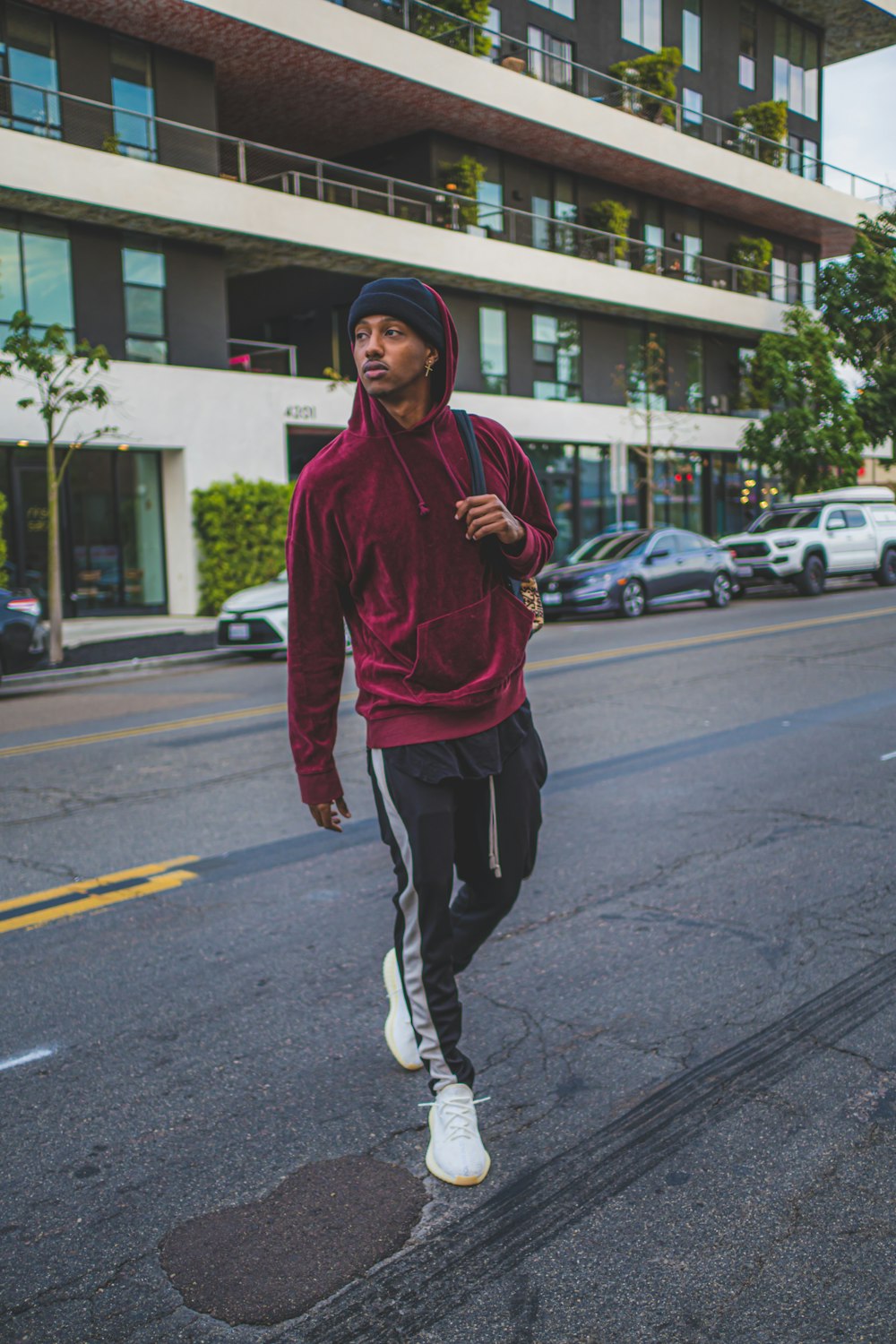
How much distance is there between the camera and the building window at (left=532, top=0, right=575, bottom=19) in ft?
102

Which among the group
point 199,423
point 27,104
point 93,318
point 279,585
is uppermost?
point 27,104

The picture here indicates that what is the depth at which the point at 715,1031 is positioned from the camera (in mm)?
3836

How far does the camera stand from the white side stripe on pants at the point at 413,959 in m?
3.08

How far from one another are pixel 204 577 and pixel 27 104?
8448 mm

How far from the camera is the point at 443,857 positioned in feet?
10.0

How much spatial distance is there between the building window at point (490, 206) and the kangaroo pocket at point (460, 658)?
26.6 meters

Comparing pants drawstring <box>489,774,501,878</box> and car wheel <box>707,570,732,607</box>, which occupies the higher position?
pants drawstring <box>489,774,501,878</box>

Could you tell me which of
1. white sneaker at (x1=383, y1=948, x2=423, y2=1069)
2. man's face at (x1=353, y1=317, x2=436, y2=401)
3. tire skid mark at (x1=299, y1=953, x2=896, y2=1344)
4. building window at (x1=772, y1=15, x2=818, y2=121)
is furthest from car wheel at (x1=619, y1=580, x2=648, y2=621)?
building window at (x1=772, y1=15, x2=818, y2=121)

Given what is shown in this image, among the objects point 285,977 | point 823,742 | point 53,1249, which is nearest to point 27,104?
point 823,742

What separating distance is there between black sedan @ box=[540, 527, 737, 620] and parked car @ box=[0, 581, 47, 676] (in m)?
8.97

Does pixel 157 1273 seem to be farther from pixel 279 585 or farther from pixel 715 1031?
pixel 279 585

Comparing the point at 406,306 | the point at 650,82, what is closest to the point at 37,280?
the point at 650,82

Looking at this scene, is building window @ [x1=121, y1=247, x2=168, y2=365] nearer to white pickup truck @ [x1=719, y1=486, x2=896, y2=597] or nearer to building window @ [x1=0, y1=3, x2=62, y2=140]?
building window @ [x1=0, y1=3, x2=62, y2=140]

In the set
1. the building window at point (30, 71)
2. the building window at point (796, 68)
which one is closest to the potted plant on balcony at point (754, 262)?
the building window at point (796, 68)
